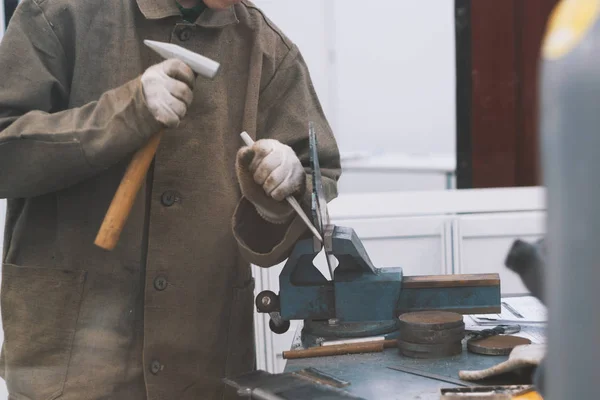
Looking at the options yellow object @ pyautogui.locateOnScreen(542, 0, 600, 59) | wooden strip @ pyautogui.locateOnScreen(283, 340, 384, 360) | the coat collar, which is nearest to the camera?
yellow object @ pyautogui.locateOnScreen(542, 0, 600, 59)

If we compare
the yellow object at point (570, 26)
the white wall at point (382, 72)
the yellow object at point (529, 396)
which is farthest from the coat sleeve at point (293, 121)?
the white wall at point (382, 72)

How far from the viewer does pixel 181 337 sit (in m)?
1.71

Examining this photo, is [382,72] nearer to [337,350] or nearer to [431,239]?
[431,239]

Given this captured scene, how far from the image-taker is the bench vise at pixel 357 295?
5.47 feet

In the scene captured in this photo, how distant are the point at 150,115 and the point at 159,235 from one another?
36 centimetres

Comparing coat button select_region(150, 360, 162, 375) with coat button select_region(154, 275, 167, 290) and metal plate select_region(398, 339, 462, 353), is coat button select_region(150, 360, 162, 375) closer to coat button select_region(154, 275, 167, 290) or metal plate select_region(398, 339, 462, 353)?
coat button select_region(154, 275, 167, 290)

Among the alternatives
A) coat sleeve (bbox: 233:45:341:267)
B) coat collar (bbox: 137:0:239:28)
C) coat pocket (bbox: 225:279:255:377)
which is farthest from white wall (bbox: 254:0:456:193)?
coat pocket (bbox: 225:279:255:377)

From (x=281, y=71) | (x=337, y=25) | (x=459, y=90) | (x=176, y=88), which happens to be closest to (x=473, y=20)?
(x=459, y=90)

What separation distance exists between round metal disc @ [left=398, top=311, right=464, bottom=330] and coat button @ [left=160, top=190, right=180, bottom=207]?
0.59m

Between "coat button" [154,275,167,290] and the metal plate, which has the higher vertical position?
"coat button" [154,275,167,290]

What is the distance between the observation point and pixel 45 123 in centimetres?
149

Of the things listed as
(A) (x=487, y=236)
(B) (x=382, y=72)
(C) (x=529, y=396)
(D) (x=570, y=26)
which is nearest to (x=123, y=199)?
(C) (x=529, y=396)

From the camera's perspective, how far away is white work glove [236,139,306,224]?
1600 mm

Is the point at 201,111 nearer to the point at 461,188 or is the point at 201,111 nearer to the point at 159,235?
the point at 159,235
